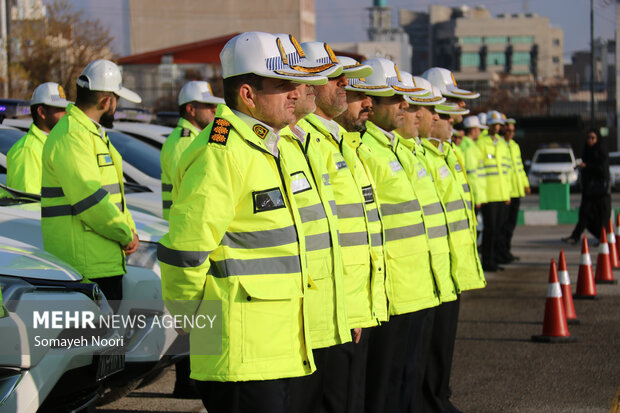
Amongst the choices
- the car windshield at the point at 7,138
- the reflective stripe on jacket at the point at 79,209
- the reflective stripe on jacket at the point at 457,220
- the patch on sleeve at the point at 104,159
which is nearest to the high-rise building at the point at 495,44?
the car windshield at the point at 7,138

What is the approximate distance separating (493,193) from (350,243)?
987 centimetres

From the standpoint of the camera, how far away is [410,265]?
5824 millimetres

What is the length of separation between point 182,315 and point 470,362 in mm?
4915

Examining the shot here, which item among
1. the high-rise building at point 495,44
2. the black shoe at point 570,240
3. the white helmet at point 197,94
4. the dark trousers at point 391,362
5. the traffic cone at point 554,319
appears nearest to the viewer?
the dark trousers at point 391,362

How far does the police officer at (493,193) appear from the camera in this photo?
1423 centimetres

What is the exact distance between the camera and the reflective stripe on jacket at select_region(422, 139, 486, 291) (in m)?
6.67

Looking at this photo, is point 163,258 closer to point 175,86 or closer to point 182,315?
point 182,315

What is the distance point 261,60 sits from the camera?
13.0ft

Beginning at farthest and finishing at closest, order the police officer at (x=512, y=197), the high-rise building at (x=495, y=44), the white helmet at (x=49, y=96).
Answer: the high-rise building at (x=495, y=44)
the police officer at (x=512, y=197)
the white helmet at (x=49, y=96)

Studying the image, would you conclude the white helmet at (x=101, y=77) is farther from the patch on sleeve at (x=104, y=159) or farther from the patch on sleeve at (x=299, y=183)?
the patch on sleeve at (x=299, y=183)

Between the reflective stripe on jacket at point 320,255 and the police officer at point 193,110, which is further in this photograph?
the police officer at point 193,110

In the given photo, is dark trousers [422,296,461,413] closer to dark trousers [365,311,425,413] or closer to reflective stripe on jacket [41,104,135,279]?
dark trousers [365,311,425,413]

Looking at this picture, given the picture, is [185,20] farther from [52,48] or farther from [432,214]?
[432,214]

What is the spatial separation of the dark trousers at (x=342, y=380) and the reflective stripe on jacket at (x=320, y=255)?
0.55 meters
